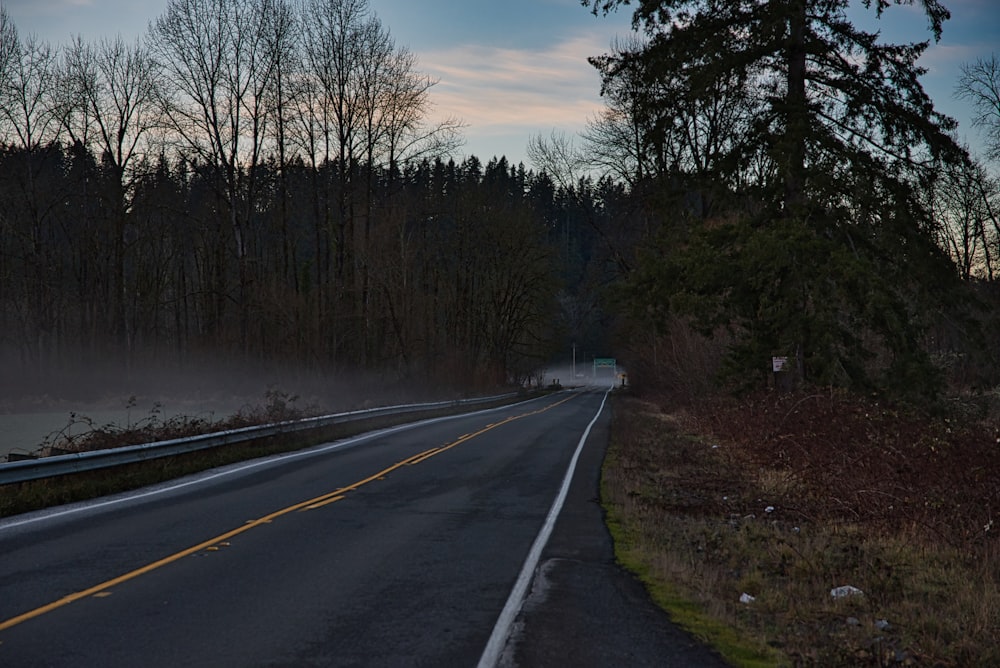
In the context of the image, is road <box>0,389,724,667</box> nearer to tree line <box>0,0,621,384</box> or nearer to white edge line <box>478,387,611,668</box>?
white edge line <box>478,387,611,668</box>

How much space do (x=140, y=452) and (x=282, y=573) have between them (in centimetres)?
846

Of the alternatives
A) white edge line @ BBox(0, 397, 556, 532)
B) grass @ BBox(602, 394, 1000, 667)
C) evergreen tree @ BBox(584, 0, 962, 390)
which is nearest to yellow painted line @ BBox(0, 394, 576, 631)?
white edge line @ BBox(0, 397, 556, 532)

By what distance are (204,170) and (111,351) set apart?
589 inches

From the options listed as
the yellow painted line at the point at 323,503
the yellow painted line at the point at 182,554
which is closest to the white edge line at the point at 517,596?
the yellow painted line at the point at 323,503

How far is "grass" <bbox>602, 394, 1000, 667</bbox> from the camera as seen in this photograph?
22.3 feet

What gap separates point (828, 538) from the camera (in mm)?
10570

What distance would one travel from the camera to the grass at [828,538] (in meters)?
6.79

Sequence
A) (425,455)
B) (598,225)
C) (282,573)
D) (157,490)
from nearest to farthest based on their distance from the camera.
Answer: (282,573) < (157,490) < (425,455) < (598,225)

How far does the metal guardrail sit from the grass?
28.4 ft

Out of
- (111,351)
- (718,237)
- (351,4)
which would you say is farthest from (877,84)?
(111,351)

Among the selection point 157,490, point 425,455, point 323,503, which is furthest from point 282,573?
point 425,455

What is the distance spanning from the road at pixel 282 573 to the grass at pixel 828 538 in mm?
1621

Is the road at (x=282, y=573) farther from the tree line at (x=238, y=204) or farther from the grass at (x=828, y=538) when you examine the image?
the tree line at (x=238, y=204)

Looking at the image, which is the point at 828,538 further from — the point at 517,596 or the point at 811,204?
the point at 811,204
